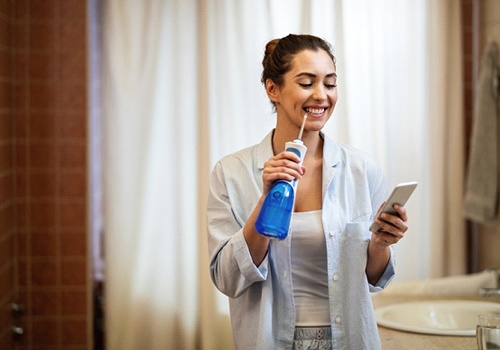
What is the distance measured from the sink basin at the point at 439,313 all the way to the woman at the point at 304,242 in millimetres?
704

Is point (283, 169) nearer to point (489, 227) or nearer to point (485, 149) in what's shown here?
point (485, 149)

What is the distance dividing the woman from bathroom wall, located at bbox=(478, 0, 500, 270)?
1.35 m

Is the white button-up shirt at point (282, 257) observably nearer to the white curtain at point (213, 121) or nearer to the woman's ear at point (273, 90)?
the woman's ear at point (273, 90)

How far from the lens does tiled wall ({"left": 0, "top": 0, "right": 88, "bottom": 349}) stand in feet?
10.8

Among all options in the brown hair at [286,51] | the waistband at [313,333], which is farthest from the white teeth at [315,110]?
the waistband at [313,333]

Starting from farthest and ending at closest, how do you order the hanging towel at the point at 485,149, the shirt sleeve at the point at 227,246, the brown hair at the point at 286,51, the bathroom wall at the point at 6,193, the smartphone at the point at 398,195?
the bathroom wall at the point at 6,193
the hanging towel at the point at 485,149
the brown hair at the point at 286,51
the shirt sleeve at the point at 227,246
the smartphone at the point at 398,195

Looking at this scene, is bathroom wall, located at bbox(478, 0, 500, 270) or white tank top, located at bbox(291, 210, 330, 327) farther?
bathroom wall, located at bbox(478, 0, 500, 270)

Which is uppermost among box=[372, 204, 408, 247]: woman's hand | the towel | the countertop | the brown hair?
the brown hair

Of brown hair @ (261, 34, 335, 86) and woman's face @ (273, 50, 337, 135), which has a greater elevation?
brown hair @ (261, 34, 335, 86)

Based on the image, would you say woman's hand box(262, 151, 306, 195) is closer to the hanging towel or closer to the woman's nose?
the woman's nose

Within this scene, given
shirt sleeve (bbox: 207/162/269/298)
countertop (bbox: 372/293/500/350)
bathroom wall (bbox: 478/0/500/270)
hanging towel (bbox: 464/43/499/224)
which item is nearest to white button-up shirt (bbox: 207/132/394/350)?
shirt sleeve (bbox: 207/162/269/298)

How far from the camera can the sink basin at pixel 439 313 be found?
2.54 meters

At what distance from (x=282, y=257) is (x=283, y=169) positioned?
24 cm

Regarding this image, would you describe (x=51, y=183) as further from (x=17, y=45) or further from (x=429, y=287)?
(x=429, y=287)
